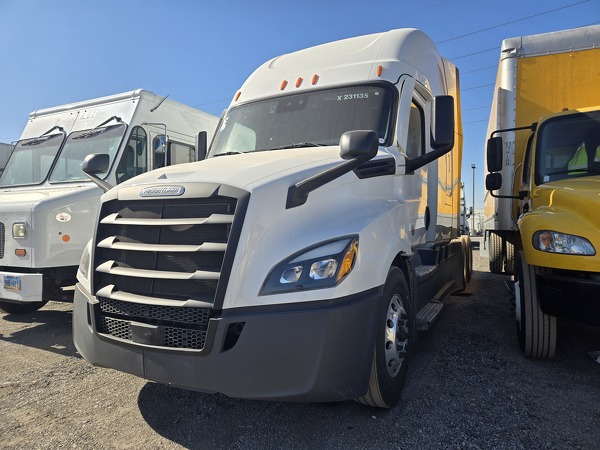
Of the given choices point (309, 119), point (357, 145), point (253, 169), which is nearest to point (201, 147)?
point (309, 119)

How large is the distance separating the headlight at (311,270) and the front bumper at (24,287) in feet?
11.7

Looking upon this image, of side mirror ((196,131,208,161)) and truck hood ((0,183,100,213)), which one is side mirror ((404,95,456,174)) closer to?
side mirror ((196,131,208,161))

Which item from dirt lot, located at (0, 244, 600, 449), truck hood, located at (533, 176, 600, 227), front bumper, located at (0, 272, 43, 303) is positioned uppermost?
truck hood, located at (533, 176, 600, 227)

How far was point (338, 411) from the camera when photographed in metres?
3.03

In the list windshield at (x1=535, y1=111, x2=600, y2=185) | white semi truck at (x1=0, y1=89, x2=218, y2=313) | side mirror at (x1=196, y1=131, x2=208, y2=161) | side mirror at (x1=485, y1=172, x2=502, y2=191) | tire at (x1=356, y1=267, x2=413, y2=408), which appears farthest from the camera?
side mirror at (x1=485, y1=172, x2=502, y2=191)

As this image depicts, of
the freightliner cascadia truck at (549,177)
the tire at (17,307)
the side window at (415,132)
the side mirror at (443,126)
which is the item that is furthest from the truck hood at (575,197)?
the tire at (17,307)

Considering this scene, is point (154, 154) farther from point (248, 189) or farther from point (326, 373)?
point (326, 373)

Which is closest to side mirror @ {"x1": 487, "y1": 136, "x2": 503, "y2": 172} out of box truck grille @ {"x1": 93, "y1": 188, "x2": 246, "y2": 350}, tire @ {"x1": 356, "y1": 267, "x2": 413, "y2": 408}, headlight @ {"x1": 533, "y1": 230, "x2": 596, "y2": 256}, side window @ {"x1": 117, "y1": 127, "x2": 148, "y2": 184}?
headlight @ {"x1": 533, "y1": 230, "x2": 596, "y2": 256}

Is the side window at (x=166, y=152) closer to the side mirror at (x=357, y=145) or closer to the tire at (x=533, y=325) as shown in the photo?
the side mirror at (x=357, y=145)

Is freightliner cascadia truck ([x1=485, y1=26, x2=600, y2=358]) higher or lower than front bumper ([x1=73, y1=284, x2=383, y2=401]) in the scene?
higher

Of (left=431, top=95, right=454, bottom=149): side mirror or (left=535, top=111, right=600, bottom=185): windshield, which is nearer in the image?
(left=431, top=95, right=454, bottom=149): side mirror

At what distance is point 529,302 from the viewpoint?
3998 mm

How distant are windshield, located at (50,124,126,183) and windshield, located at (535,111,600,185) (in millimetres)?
5317

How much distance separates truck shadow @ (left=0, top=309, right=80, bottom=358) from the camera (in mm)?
4832
